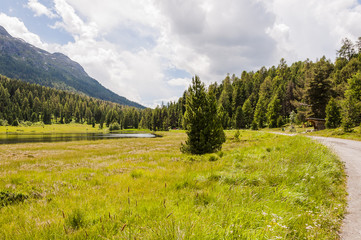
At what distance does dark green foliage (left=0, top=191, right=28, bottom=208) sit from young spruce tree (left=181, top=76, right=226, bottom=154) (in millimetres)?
13230

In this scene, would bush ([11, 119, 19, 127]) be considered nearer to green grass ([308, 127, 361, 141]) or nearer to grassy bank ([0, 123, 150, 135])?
grassy bank ([0, 123, 150, 135])

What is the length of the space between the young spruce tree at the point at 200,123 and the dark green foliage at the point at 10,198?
13.2 m

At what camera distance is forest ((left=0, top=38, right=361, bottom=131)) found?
3925 cm

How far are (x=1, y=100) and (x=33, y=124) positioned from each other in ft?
136

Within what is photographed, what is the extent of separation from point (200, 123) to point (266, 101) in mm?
93365

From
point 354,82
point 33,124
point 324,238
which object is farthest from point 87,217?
point 33,124

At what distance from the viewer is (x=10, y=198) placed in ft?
17.8

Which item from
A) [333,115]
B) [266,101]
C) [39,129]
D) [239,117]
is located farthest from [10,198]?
[39,129]

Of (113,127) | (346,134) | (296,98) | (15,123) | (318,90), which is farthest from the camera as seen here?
(113,127)

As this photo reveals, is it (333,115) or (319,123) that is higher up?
(333,115)

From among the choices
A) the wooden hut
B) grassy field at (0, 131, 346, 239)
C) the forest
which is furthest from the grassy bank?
grassy field at (0, 131, 346, 239)

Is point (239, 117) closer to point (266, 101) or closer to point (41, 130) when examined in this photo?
point (266, 101)

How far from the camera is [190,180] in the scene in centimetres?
602

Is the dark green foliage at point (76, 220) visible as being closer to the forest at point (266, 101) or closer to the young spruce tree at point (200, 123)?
the young spruce tree at point (200, 123)
